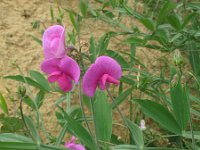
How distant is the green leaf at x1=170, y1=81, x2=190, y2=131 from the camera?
1.04m

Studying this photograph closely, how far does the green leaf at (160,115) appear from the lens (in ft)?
3.55

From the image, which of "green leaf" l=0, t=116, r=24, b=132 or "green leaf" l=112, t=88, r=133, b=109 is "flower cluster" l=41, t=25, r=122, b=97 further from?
"green leaf" l=0, t=116, r=24, b=132

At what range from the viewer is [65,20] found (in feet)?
7.13

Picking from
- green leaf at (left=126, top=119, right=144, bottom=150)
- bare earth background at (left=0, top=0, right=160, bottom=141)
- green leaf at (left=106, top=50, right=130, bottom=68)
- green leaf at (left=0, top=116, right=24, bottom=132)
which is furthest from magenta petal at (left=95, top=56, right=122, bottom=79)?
bare earth background at (left=0, top=0, right=160, bottom=141)

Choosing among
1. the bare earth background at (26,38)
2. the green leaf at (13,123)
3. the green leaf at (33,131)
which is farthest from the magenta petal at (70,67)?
the bare earth background at (26,38)

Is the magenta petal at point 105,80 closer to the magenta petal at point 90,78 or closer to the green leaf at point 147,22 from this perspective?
the magenta petal at point 90,78

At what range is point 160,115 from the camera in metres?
1.09

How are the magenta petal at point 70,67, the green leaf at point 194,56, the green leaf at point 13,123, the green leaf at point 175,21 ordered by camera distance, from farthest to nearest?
the green leaf at point 194,56
the green leaf at point 175,21
the green leaf at point 13,123
the magenta petal at point 70,67

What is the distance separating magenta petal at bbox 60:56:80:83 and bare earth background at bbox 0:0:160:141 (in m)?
0.73

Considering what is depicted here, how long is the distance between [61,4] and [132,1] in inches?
12.4

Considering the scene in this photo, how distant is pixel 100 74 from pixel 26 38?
110 cm

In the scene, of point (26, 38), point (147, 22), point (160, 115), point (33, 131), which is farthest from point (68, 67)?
point (26, 38)

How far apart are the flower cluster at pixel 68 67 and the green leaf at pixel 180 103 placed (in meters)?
0.13

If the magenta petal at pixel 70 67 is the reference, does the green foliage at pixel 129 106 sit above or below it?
below
